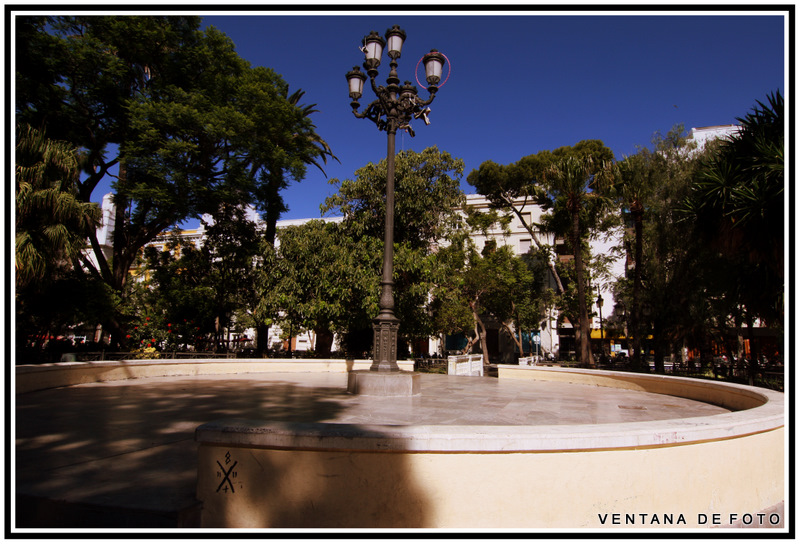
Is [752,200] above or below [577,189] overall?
below

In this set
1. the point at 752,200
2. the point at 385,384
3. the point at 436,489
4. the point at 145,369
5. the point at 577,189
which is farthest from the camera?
the point at 577,189

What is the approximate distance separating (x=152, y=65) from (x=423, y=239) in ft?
49.2

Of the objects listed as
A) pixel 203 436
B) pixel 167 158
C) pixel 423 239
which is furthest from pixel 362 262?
pixel 203 436

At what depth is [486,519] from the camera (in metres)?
2.93

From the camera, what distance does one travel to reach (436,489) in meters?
2.91

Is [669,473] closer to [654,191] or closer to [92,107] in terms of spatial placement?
[654,191]

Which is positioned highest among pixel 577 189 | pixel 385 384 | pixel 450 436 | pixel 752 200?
pixel 577 189

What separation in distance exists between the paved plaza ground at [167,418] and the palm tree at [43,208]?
161 inches

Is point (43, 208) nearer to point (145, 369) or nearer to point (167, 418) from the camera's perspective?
point (145, 369)

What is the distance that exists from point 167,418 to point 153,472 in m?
3.03

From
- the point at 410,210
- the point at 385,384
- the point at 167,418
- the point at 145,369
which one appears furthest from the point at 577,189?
the point at 167,418

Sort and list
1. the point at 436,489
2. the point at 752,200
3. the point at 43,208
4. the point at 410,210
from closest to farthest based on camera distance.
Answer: the point at 436,489 < the point at 752,200 < the point at 43,208 < the point at 410,210

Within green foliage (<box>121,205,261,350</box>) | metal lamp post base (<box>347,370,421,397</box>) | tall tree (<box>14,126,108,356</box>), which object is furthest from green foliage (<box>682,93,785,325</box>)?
green foliage (<box>121,205,261,350</box>)

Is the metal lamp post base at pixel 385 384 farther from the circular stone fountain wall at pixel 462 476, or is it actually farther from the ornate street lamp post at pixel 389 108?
the circular stone fountain wall at pixel 462 476
